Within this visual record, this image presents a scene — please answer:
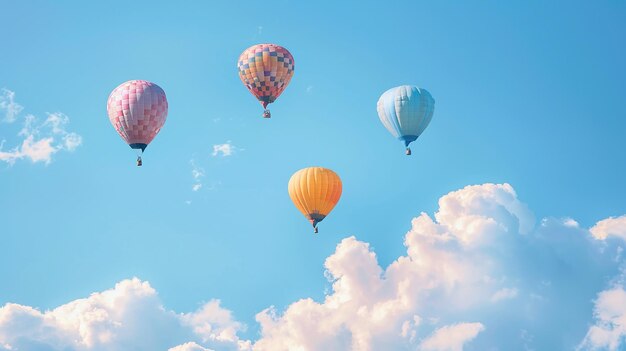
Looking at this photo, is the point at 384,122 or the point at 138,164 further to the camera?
the point at 384,122

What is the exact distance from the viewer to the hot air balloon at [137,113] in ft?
316

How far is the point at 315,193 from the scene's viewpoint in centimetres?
10088

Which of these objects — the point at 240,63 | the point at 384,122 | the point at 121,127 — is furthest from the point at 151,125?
the point at 384,122

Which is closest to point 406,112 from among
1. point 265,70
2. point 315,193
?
point 315,193

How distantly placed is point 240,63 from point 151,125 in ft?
35.9

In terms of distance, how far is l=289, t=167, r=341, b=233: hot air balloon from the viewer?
331ft

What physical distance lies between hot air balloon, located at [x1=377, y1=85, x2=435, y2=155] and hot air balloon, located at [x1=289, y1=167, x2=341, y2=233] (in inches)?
310

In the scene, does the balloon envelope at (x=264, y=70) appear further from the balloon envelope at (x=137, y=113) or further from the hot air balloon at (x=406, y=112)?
the hot air balloon at (x=406, y=112)

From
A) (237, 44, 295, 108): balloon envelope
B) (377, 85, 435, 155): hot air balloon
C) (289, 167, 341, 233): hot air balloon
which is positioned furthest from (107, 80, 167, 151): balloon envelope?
(377, 85, 435, 155): hot air balloon

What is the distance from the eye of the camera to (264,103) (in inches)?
4026

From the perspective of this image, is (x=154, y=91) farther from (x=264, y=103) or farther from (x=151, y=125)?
(x=264, y=103)

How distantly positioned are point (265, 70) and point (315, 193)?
11985mm

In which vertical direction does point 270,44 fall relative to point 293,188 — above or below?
above

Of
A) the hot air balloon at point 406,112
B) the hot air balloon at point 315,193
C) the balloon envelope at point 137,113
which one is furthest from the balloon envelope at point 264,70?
the hot air balloon at point 406,112
